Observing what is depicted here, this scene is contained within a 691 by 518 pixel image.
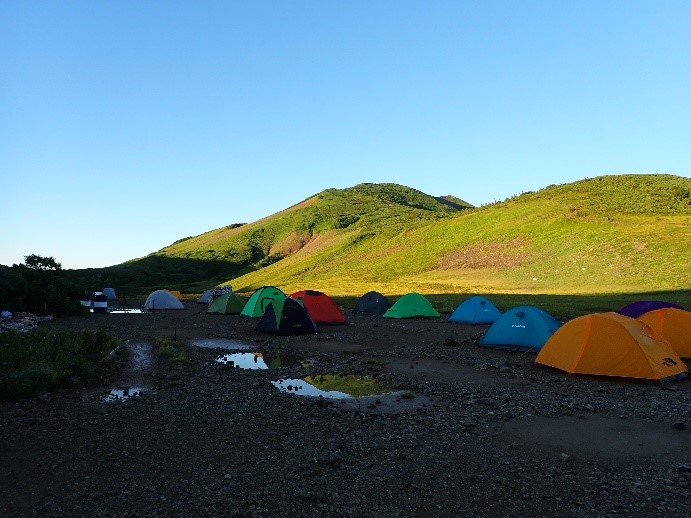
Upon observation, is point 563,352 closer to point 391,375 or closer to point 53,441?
point 391,375

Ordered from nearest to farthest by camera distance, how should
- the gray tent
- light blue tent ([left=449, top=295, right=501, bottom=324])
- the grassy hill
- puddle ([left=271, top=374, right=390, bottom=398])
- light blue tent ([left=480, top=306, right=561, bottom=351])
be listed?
puddle ([left=271, top=374, right=390, bottom=398]), light blue tent ([left=480, top=306, right=561, bottom=351]), light blue tent ([left=449, top=295, right=501, bottom=324]), the gray tent, the grassy hill

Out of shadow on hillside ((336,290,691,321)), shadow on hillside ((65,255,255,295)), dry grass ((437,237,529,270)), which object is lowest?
shadow on hillside ((336,290,691,321))

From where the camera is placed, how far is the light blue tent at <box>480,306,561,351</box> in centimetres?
1931

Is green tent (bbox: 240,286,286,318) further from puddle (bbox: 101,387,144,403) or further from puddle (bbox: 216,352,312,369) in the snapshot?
puddle (bbox: 101,387,144,403)

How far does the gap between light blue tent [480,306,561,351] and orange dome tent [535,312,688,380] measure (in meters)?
3.69

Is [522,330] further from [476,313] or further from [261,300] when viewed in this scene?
[261,300]

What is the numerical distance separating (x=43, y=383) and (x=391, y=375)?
939 centimetres

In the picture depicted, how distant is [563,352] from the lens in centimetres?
1562

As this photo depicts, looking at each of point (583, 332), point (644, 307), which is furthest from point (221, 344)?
point (644, 307)

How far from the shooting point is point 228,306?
3806 cm

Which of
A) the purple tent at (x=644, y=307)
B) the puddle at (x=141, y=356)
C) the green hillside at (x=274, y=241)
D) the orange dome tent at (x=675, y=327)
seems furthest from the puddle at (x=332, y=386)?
the green hillside at (x=274, y=241)

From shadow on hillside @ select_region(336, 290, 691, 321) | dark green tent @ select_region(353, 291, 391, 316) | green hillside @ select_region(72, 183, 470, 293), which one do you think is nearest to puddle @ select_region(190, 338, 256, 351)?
dark green tent @ select_region(353, 291, 391, 316)

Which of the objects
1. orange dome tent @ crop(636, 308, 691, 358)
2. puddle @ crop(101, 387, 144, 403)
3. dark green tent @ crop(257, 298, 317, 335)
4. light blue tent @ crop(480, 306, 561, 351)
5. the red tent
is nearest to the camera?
puddle @ crop(101, 387, 144, 403)

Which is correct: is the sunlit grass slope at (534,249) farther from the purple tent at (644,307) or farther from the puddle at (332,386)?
the puddle at (332,386)
